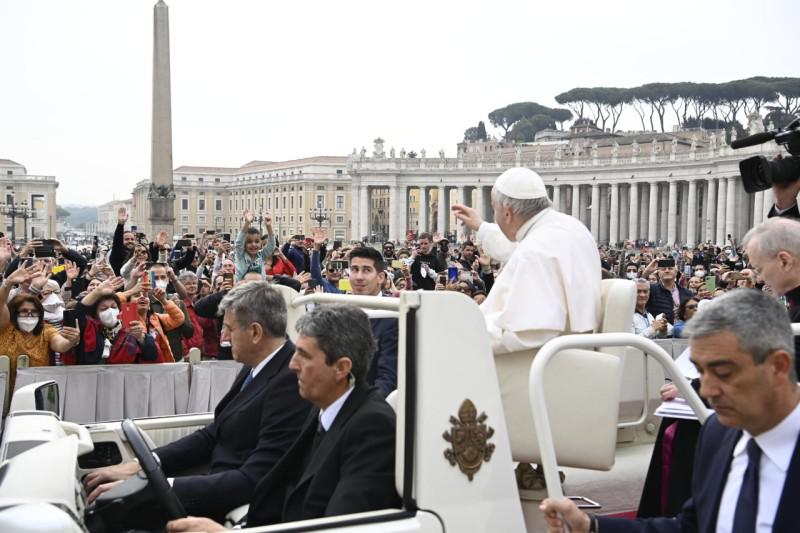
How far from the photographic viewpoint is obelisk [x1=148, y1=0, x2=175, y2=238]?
2616 centimetres

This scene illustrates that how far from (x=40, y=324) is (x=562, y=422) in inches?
211

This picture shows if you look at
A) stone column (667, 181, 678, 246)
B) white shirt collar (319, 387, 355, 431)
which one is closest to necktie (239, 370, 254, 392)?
white shirt collar (319, 387, 355, 431)

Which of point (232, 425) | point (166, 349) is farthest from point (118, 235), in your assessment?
point (232, 425)

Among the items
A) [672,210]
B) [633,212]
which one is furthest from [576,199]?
[672,210]

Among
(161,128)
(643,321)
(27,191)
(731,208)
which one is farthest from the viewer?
(27,191)

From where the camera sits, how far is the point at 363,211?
94.4m

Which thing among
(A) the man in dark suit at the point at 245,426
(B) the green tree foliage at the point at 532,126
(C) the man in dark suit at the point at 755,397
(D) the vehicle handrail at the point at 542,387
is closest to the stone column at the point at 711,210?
(B) the green tree foliage at the point at 532,126

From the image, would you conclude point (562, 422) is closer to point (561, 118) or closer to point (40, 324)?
point (40, 324)

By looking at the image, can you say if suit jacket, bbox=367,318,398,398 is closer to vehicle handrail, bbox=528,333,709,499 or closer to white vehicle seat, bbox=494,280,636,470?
white vehicle seat, bbox=494,280,636,470

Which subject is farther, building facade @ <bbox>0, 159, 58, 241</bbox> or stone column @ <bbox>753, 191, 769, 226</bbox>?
building facade @ <bbox>0, 159, 58, 241</bbox>

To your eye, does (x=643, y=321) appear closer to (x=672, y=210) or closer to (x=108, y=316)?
(x=108, y=316)

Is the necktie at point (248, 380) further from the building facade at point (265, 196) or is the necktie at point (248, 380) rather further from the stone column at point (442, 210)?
the building facade at point (265, 196)

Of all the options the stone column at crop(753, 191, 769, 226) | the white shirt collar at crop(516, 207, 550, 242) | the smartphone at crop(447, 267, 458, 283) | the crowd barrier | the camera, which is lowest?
the crowd barrier

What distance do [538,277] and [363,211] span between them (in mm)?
91117
